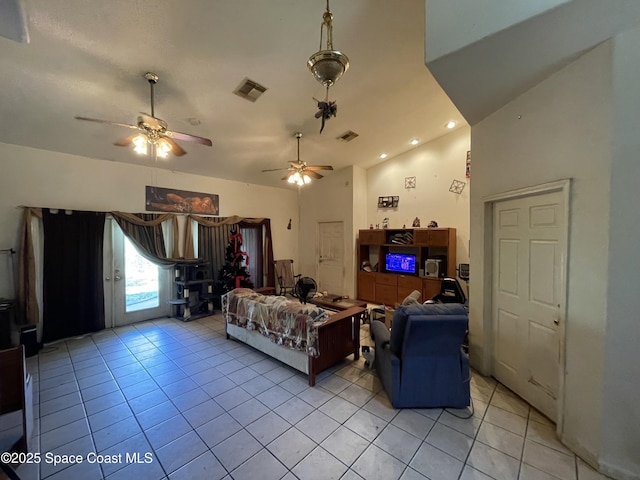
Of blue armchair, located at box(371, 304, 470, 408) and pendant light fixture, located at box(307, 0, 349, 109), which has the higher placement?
pendant light fixture, located at box(307, 0, 349, 109)

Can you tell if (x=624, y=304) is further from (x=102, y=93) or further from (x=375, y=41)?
(x=102, y=93)

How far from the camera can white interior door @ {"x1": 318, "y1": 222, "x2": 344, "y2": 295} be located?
22.0ft

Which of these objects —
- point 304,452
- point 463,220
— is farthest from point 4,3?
point 463,220

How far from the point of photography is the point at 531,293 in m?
2.43

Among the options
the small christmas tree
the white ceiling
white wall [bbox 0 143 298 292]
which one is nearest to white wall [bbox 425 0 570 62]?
the white ceiling

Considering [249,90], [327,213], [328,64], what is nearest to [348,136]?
[249,90]

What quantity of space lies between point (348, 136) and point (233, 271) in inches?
149

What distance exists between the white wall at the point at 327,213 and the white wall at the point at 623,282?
4784 mm

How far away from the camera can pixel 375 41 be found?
2.65 metres

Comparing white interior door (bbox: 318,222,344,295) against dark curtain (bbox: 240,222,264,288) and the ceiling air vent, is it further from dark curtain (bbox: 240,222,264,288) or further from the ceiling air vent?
the ceiling air vent

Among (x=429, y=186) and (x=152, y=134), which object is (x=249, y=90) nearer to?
(x=152, y=134)

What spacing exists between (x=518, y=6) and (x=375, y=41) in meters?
1.39

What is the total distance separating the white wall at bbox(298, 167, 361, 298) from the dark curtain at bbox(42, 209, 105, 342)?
4675 mm

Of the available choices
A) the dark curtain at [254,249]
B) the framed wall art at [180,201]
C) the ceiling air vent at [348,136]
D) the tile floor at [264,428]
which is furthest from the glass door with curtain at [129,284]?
the ceiling air vent at [348,136]
